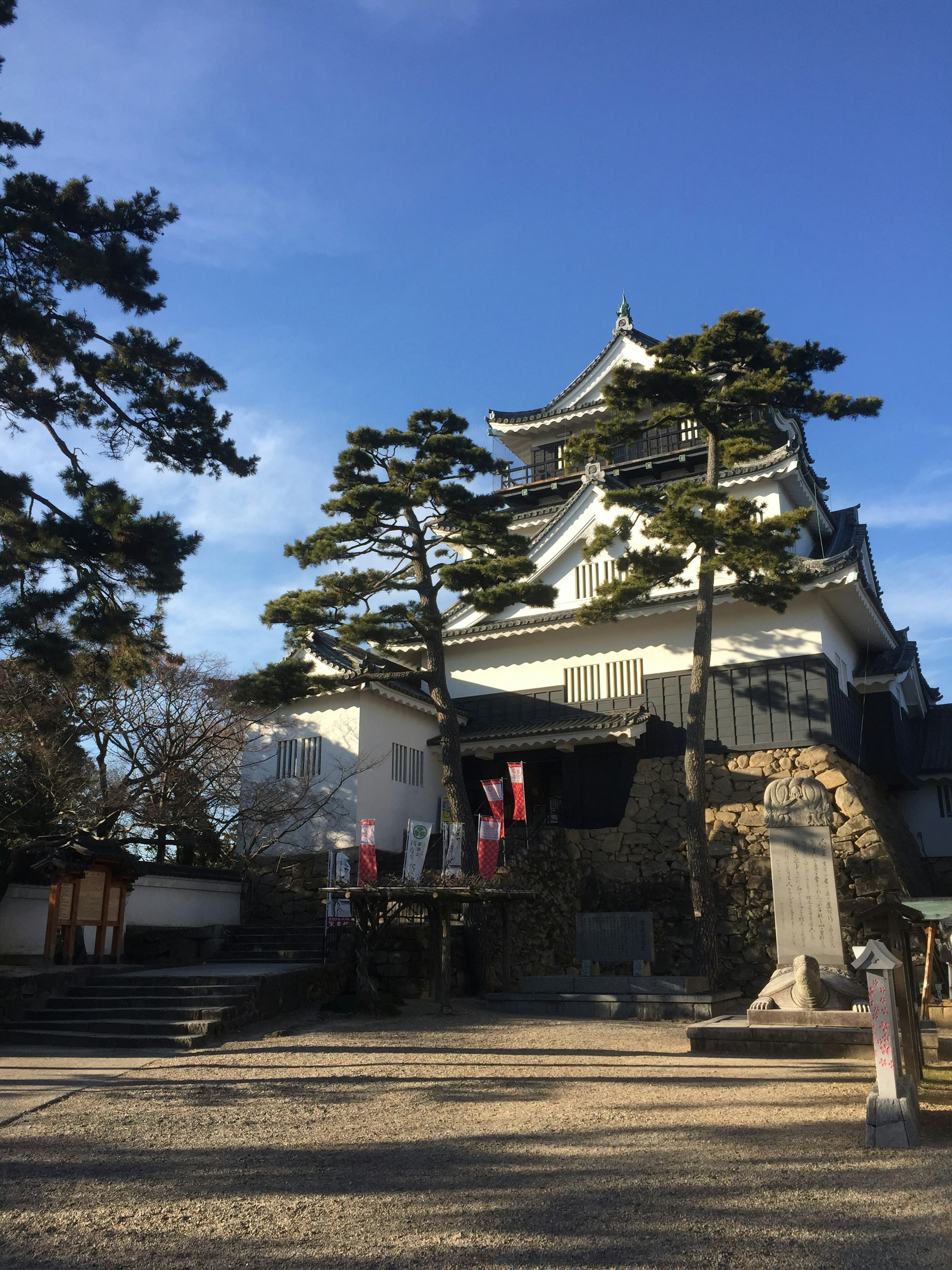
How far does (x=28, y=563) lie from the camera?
9422mm

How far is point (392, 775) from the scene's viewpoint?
63.6 feet

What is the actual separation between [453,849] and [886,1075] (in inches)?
403

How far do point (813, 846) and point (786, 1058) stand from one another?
11.0 feet

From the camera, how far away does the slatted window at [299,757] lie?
18.5m

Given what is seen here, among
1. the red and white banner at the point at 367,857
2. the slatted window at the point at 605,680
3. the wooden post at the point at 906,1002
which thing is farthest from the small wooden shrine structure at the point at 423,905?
the slatted window at the point at 605,680

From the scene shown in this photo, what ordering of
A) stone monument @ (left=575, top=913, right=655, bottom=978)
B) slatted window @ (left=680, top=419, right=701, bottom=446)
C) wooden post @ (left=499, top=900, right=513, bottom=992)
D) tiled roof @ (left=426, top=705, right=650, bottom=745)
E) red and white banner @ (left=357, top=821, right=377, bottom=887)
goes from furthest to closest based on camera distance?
slatted window @ (left=680, top=419, right=701, bottom=446)
tiled roof @ (left=426, top=705, right=650, bottom=745)
stone monument @ (left=575, top=913, right=655, bottom=978)
wooden post @ (left=499, top=900, right=513, bottom=992)
red and white banner @ (left=357, top=821, right=377, bottom=887)

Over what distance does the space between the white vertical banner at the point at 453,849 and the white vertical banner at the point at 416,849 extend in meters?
0.87

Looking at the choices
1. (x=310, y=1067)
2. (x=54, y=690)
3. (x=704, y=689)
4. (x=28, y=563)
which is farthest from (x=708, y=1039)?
(x=54, y=690)

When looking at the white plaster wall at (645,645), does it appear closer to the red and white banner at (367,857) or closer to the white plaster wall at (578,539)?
the white plaster wall at (578,539)

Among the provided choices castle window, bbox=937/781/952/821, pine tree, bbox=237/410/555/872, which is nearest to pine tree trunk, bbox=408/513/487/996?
pine tree, bbox=237/410/555/872

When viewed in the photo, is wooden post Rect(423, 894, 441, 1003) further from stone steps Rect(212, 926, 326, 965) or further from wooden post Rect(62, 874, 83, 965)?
wooden post Rect(62, 874, 83, 965)

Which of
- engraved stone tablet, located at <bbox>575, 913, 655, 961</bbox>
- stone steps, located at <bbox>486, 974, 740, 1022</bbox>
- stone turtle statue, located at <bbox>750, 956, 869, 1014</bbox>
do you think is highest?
engraved stone tablet, located at <bbox>575, 913, 655, 961</bbox>

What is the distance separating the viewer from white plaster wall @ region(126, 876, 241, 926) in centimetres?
1560

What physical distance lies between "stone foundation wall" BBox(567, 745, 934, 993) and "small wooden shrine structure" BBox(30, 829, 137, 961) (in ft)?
28.7
